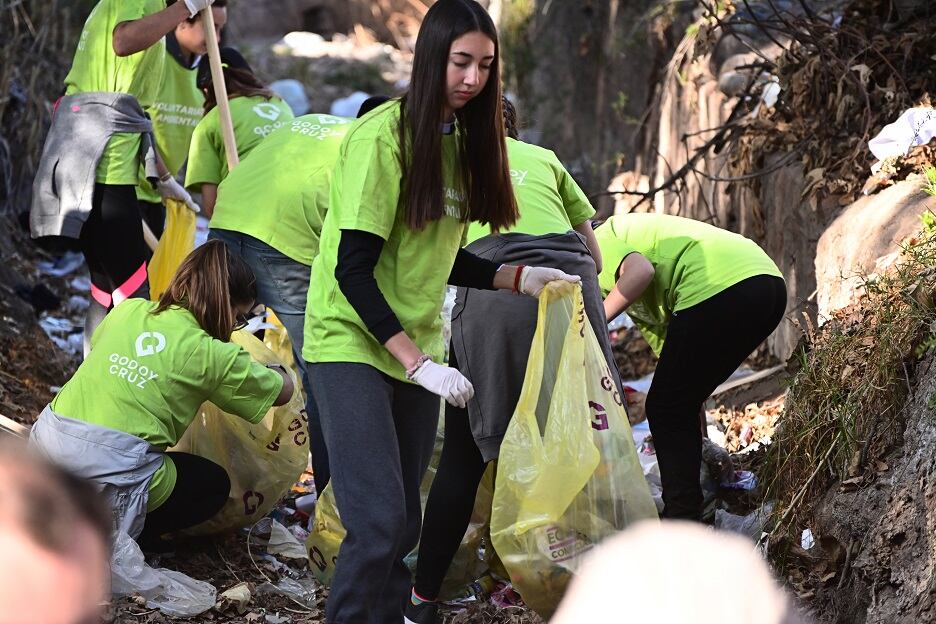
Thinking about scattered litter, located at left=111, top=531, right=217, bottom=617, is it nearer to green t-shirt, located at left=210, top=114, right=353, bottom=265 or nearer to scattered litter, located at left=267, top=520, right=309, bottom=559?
scattered litter, located at left=267, top=520, right=309, bottom=559

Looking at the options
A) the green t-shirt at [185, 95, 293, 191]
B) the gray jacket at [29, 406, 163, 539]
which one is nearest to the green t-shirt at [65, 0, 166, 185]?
the green t-shirt at [185, 95, 293, 191]

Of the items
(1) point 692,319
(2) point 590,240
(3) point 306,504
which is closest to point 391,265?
(2) point 590,240

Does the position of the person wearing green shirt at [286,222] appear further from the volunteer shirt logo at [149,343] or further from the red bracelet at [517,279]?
the red bracelet at [517,279]

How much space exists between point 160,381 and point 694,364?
1728 mm

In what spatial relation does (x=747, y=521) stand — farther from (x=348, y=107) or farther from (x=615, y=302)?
(x=348, y=107)

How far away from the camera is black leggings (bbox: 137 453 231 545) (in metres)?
4.02

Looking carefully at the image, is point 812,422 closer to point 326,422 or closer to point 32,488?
point 326,422

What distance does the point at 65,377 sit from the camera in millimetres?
5777

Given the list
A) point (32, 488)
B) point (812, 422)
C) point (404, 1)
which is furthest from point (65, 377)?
point (404, 1)

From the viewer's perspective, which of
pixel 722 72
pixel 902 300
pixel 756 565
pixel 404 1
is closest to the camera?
pixel 756 565

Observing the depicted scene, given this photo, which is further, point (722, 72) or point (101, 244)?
point (722, 72)

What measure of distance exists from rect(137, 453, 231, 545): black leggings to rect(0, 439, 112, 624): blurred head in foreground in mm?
2934

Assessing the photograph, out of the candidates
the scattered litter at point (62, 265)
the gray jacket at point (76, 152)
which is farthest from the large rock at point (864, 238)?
the scattered litter at point (62, 265)

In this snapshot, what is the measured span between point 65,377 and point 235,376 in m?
2.18
